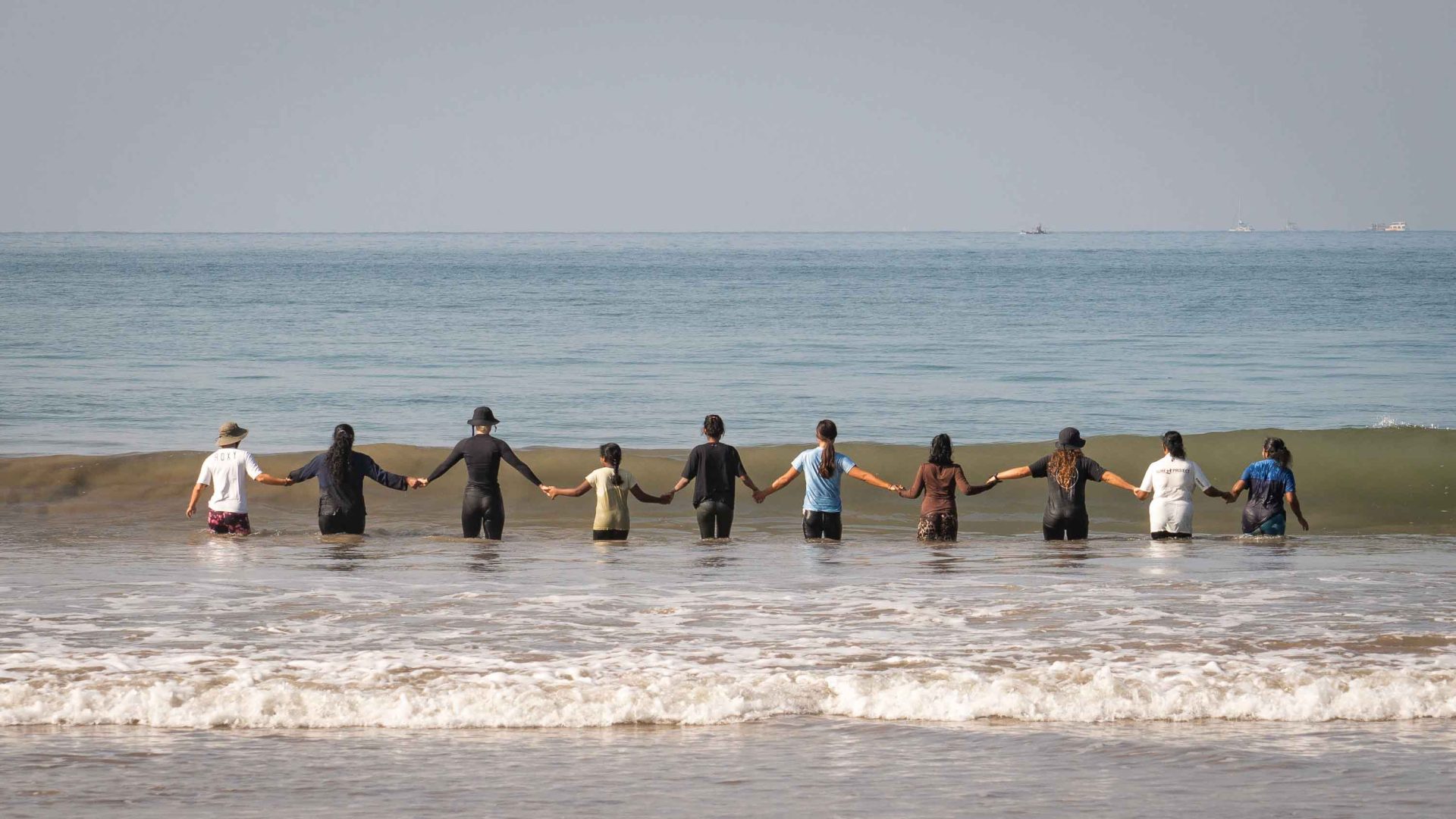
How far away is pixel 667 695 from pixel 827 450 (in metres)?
6.15

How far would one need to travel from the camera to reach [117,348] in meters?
53.6

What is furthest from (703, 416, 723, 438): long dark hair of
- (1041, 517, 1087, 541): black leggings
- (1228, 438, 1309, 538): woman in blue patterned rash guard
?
(1228, 438, 1309, 538): woman in blue patterned rash guard

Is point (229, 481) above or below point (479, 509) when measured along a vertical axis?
above

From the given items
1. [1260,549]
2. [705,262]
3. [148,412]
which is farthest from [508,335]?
[705,262]

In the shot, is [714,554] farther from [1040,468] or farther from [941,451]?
[1040,468]

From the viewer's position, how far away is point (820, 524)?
53.0 feet

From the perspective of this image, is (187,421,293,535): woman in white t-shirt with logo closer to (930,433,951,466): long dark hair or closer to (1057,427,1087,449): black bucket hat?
(930,433,951,466): long dark hair

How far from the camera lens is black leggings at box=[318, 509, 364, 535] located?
15.9 meters

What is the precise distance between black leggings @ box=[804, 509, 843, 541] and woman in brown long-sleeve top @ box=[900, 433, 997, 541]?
82cm

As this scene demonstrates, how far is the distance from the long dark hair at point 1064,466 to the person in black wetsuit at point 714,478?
3002 mm

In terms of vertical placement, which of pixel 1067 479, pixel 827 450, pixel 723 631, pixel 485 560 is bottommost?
pixel 723 631

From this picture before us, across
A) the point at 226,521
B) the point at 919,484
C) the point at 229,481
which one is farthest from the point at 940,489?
the point at 226,521

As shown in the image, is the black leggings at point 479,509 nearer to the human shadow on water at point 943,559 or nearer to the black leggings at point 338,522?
the black leggings at point 338,522

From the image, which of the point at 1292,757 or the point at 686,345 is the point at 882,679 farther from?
the point at 686,345
